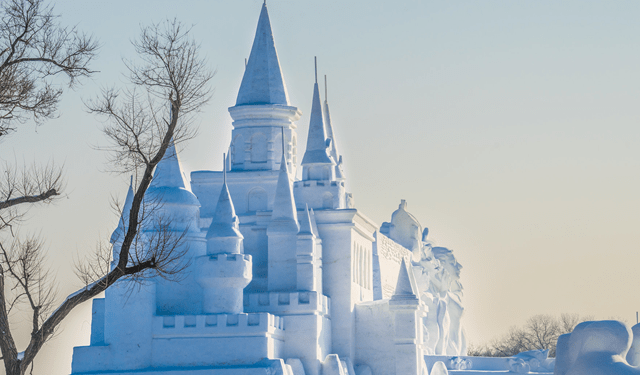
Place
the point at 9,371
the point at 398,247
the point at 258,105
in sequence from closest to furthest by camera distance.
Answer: the point at 9,371 → the point at 258,105 → the point at 398,247

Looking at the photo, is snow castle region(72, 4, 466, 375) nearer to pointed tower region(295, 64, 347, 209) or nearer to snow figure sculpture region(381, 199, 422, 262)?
pointed tower region(295, 64, 347, 209)

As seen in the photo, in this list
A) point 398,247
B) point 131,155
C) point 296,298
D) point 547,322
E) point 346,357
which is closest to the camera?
point 131,155

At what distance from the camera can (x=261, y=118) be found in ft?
130

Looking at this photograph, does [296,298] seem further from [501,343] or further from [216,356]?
[501,343]

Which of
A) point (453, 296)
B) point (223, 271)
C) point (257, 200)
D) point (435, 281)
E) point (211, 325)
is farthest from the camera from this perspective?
point (453, 296)

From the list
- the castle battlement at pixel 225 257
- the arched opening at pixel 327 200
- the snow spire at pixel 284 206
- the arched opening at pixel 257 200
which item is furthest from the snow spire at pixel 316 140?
the castle battlement at pixel 225 257

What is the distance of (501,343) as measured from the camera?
6788 centimetres

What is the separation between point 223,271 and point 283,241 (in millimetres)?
4185

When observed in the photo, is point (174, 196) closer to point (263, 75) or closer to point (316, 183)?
point (316, 183)

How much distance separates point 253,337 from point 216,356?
1258 mm

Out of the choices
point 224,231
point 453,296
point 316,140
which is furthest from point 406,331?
point 453,296

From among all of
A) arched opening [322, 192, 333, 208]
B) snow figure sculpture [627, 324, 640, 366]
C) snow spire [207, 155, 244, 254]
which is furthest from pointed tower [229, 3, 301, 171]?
snow figure sculpture [627, 324, 640, 366]

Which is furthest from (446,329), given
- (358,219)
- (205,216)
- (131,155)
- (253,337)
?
(131,155)

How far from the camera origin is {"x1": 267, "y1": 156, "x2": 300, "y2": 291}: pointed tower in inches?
1390
